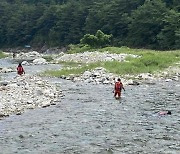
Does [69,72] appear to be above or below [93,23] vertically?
below

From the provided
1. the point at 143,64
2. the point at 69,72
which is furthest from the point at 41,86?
the point at 143,64

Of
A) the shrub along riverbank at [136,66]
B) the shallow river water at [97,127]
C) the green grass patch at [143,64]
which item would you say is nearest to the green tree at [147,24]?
the green grass patch at [143,64]

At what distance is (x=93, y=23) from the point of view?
97.2 metres

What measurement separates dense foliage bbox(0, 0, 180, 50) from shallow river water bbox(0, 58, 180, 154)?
40.4 m

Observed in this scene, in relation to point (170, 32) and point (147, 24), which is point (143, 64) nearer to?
point (170, 32)

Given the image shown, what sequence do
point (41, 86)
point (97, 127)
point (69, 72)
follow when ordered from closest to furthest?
point (97, 127) → point (41, 86) → point (69, 72)

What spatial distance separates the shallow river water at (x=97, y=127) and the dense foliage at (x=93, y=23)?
40406 mm

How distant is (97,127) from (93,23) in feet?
251

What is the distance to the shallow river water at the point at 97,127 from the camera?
61.5 feet

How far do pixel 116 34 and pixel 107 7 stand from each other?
691 cm

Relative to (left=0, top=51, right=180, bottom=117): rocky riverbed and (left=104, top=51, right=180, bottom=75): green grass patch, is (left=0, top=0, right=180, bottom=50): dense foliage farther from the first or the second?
(left=0, top=51, right=180, bottom=117): rocky riverbed

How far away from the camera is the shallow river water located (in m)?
18.8

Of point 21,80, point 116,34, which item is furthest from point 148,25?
point 21,80

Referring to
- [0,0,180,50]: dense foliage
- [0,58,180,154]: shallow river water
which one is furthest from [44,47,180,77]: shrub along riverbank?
[0,0,180,50]: dense foliage
